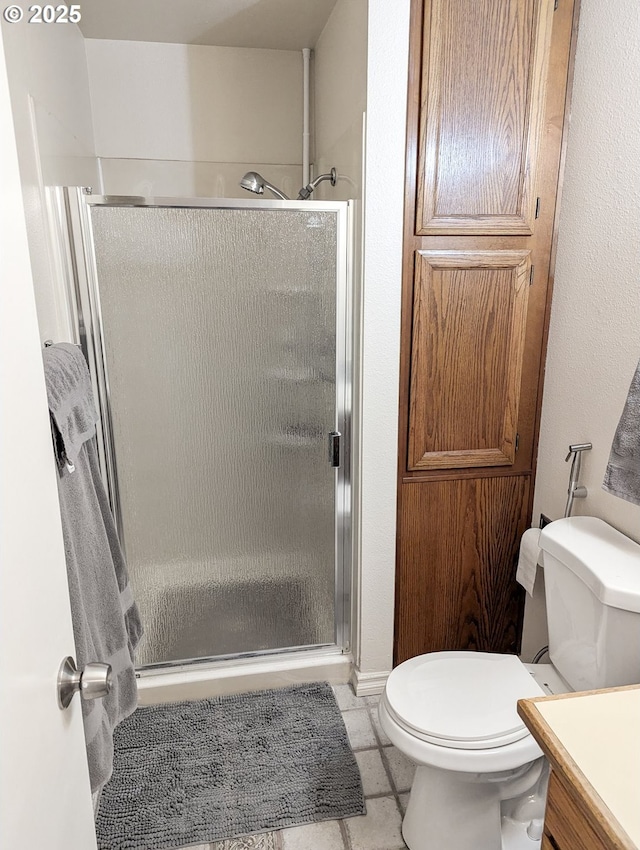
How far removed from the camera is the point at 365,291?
175 cm

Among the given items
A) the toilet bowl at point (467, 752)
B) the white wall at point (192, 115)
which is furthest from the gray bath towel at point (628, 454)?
the white wall at point (192, 115)

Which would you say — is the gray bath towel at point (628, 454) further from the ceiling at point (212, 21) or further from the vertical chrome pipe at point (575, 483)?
the ceiling at point (212, 21)

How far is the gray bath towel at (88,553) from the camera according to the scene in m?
1.11

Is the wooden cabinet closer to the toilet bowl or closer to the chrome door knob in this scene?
the toilet bowl

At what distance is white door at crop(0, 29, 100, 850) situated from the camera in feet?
1.85

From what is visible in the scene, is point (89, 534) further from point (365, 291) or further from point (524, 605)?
point (524, 605)

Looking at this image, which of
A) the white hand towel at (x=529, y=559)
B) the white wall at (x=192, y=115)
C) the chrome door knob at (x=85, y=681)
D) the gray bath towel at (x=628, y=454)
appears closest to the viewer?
the chrome door knob at (x=85, y=681)

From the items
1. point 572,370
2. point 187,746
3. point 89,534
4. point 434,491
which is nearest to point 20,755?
point 89,534

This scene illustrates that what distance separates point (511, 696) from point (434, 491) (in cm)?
69

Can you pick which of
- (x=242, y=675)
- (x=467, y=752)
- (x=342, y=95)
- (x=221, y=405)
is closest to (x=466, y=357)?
(x=221, y=405)

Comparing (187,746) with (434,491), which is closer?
(187,746)

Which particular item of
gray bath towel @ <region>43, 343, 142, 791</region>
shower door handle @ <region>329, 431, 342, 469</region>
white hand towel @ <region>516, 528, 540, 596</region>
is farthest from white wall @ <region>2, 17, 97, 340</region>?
white hand towel @ <region>516, 528, 540, 596</region>

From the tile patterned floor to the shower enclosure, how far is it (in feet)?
1.39

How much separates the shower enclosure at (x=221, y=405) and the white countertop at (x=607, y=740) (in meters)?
1.11
